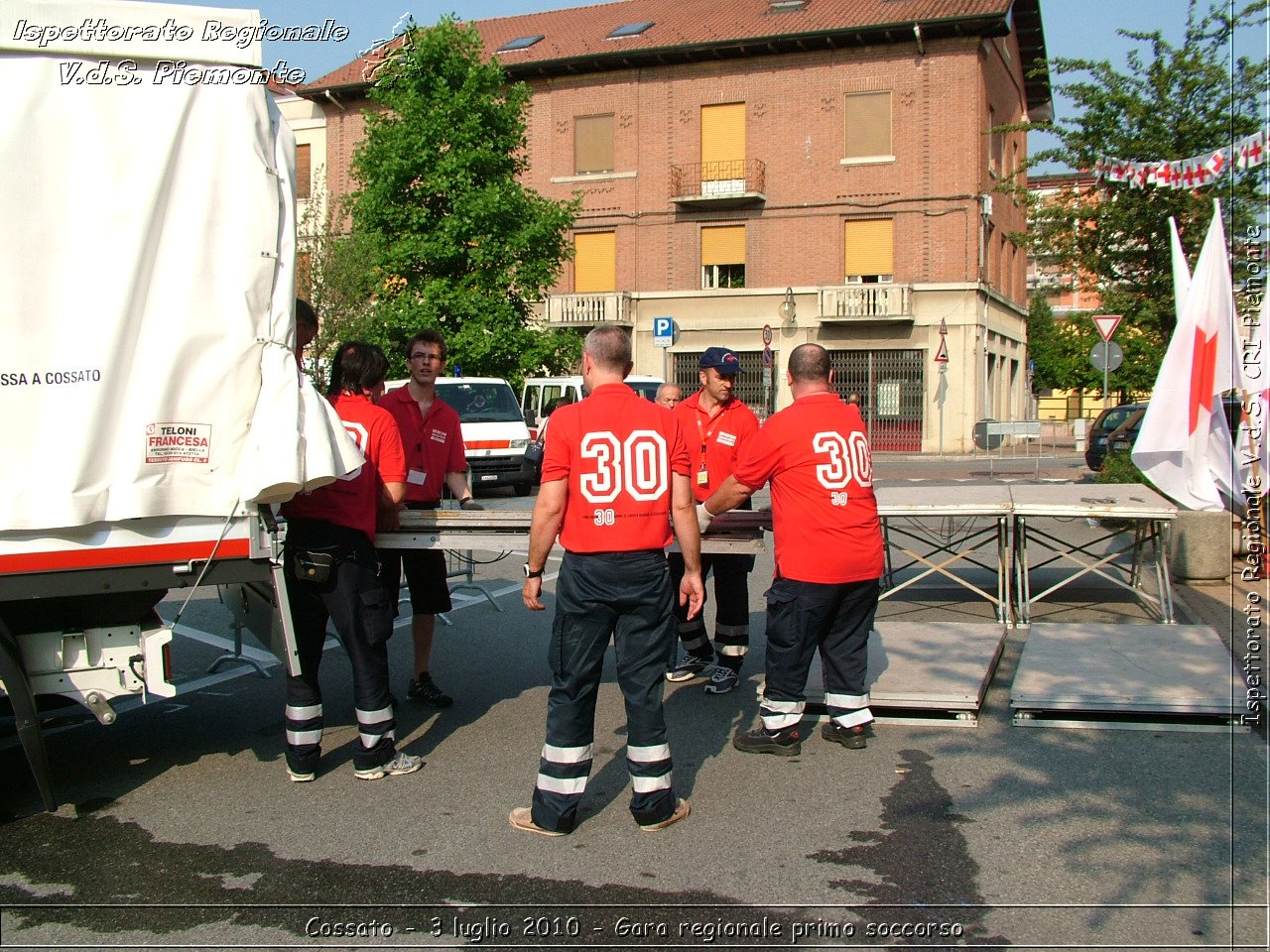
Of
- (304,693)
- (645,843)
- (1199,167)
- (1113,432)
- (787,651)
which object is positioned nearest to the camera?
(645,843)

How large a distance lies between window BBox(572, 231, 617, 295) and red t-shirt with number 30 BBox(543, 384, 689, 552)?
34968mm

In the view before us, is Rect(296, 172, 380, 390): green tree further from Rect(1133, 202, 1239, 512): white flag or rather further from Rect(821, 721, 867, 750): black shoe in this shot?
Rect(821, 721, 867, 750): black shoe

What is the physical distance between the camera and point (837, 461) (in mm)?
5641

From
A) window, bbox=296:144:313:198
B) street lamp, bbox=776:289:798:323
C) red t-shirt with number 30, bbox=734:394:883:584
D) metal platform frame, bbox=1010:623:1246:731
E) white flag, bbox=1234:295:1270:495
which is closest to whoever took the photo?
red t-shirt with number 30, bbox=734:394:883:584

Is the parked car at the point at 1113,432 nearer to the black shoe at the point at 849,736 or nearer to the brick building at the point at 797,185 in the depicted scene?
the brick building at the point at 797,185

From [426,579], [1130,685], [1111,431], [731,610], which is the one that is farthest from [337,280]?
[1130,685]

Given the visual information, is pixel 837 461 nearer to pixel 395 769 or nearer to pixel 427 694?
pixel 395 769

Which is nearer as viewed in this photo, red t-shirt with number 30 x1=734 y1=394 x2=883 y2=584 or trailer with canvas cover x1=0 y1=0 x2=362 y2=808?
trailer with canvas cover x1=0 y1=0 x2=362 y2=808

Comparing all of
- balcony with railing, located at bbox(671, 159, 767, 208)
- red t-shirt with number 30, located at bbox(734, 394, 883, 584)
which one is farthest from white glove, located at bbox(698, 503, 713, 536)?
balcony with railing, located at bbox(671, 159, 767, 208)

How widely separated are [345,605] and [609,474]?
1.48m

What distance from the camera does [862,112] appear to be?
36.4 metres

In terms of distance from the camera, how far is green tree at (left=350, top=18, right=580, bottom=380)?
26953 mm

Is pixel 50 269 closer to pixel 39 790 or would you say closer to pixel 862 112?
pixel 39 790

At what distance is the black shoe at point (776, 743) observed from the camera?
5801mm
